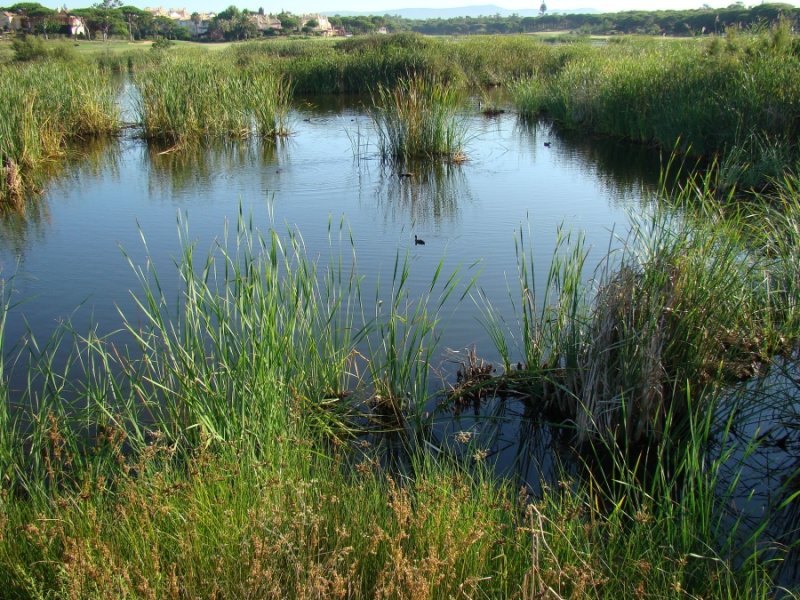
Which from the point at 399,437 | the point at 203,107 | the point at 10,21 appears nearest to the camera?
the point at 399,437

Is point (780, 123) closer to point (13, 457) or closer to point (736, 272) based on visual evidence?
point (736, 272)

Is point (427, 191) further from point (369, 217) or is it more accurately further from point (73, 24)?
point (73, 24)

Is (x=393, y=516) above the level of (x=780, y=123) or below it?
below

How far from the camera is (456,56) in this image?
19.0 meters

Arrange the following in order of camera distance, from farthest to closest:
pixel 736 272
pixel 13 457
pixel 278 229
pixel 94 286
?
pixel 278 229
pixel 94 286
pixel 736 272
pixel 13 457

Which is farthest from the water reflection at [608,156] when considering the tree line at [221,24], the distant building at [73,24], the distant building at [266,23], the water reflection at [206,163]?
the distant building at [266,23]

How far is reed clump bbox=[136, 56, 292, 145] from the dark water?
442mm

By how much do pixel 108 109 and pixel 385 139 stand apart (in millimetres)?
4890

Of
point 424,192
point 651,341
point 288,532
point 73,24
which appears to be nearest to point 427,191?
point 424,192

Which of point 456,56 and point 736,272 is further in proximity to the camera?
point 456,56

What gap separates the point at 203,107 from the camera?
11.4m

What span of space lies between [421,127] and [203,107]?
12.6 feet

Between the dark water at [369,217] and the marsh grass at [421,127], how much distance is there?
1.04ft

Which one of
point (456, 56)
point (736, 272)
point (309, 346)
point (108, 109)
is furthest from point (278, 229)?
point (456, 56)
